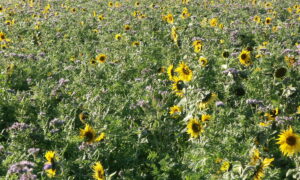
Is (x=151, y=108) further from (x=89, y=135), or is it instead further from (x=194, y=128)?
(x=89, y=135)

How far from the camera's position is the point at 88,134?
3.56 metres

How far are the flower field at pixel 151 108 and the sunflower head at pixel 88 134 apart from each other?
10mm

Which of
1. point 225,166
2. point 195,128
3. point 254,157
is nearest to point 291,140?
point 254,157

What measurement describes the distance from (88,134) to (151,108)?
0.84 meters

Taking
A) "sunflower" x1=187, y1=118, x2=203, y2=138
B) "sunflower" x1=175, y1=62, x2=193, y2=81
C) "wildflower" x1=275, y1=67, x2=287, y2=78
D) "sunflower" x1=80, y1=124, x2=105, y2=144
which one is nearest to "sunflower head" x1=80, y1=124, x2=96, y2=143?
"sunflower" x1=80, y1=124, x2=105, y2=144

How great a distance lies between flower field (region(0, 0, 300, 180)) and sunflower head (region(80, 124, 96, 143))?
0.01m

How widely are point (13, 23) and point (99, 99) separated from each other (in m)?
6.45

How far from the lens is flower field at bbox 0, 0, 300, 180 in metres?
3.40

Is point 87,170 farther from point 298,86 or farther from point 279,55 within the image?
point 279,55

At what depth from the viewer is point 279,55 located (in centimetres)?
587

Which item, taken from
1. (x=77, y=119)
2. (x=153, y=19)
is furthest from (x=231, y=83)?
(x=153, y=19)

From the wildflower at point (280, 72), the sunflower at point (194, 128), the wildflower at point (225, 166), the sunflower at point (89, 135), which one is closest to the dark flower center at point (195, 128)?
the sunflower at point (194, 128)

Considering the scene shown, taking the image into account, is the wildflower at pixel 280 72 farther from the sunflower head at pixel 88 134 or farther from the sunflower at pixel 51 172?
the sunflower at pixel 51 172

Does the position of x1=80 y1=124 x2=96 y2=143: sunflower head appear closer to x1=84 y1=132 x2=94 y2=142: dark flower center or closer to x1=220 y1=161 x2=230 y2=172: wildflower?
x1=84 y1=132 x2=94 y2=142: dark flower center
